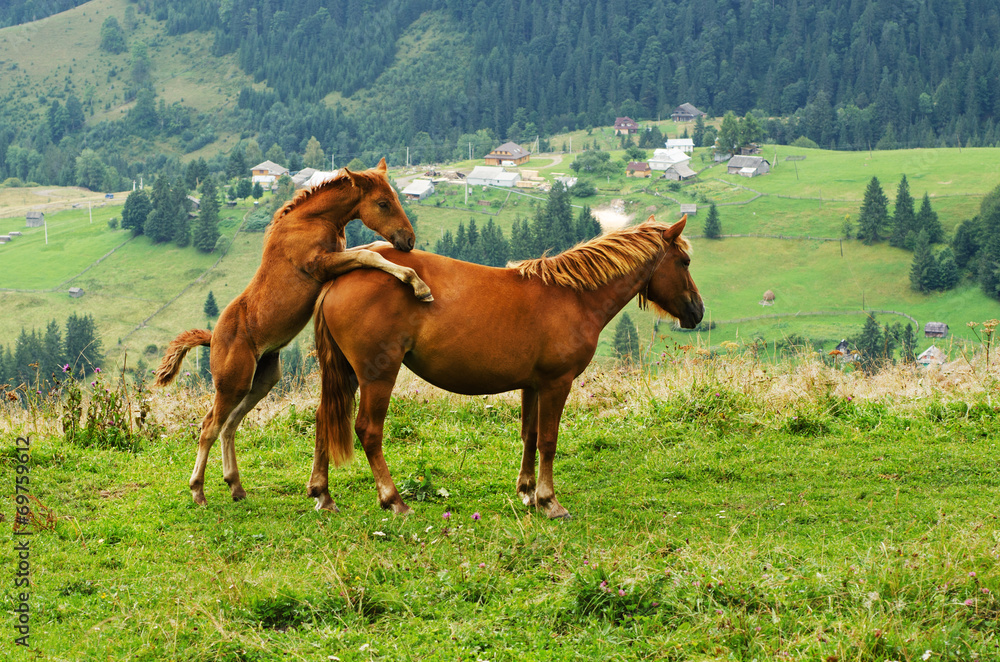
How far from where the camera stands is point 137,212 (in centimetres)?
10662


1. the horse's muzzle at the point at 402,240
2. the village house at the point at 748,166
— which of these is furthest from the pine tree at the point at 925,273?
the horse's muzzle at the point at 402,240

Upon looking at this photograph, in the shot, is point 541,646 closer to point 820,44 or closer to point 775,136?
point 775,136

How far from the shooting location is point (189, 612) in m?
4.46

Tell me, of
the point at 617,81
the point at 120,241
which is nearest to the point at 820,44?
the point at 617,81

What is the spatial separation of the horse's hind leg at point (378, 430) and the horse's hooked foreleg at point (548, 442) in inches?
40.3

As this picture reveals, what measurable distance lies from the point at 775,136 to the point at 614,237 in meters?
145

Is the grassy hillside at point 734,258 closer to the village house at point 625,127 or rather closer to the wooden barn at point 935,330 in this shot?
the wooden barn at point 935,330

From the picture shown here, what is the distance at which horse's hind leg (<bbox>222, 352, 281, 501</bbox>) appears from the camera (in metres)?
6.61

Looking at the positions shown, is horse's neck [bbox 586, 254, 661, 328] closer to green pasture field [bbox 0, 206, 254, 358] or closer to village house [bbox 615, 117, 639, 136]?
green pasture field [bbox 0, 206, 254, 358]

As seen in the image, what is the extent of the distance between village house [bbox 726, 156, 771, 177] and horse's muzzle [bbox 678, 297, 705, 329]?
113 m

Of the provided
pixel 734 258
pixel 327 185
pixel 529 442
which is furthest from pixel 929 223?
pixel 327 185

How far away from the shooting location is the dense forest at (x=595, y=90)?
14700 cm

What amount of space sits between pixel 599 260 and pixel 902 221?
9037cm

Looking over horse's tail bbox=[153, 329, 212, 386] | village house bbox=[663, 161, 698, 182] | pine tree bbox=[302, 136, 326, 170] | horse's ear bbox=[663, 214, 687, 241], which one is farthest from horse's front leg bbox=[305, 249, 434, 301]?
pine tree bbox=[302, 136, 326, 170]
